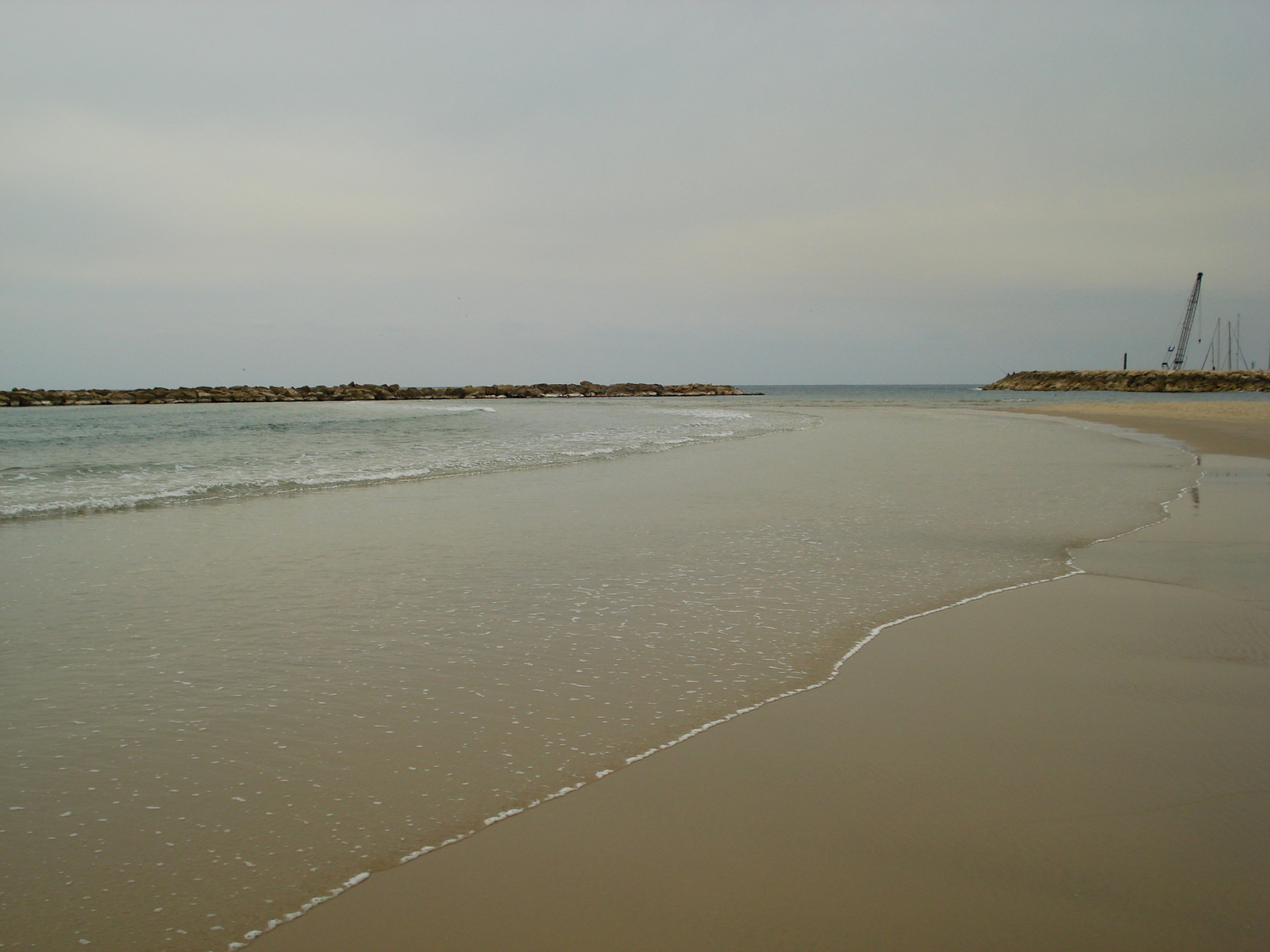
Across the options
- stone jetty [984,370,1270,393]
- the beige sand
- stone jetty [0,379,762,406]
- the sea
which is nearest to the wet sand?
the sea

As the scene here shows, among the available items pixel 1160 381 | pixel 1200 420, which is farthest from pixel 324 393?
pixel 1160 381

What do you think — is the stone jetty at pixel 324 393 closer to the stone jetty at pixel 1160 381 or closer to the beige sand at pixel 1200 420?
the stone jetty at pixel 1160 381

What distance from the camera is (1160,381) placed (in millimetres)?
83375

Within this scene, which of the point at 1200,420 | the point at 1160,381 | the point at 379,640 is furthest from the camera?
the point at 1160,381

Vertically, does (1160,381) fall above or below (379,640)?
above

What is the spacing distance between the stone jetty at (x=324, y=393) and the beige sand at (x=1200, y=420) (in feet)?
171

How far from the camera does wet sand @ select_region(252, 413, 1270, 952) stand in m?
2.06

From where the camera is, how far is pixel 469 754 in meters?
2.98

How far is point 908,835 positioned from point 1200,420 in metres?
33.0

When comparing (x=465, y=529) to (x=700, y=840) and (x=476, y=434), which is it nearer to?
(x=700, y=840)

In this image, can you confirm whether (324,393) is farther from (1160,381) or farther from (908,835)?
(1160,381)

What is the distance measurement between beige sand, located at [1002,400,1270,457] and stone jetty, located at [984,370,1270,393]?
157 feet

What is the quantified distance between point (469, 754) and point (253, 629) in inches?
90.6

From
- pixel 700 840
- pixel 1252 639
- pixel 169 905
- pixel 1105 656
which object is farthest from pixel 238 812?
pixel 1252 639
